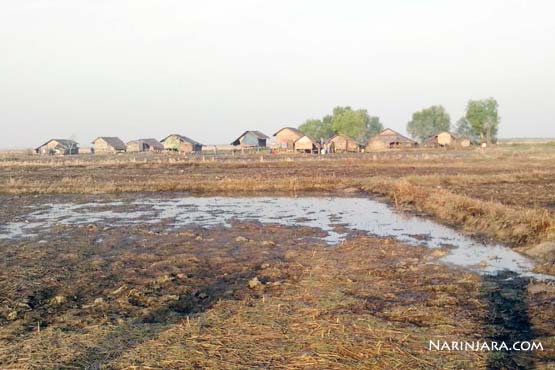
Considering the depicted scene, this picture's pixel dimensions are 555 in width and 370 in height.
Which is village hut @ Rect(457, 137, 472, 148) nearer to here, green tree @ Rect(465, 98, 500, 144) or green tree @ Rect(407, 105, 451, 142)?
green tree @ Rect(465, 98, 500, 144)

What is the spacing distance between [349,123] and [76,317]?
78406mm

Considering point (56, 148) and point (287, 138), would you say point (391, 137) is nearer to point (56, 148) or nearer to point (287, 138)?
point (287, 138)

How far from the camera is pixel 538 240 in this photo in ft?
32.0

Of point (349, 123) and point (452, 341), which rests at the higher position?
point (349, 123)

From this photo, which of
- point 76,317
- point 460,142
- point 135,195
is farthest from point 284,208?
point 460,142

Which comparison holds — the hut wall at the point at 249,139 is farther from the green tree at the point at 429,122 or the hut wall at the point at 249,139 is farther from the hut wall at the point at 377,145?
the green tree at the point at 429,122

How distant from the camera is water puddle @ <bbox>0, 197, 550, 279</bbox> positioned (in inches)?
376

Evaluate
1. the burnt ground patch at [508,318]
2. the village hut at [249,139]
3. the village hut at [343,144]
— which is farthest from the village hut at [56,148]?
the burnt ground patch at [508,318]

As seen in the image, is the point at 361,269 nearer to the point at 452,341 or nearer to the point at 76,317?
the point at 452,341

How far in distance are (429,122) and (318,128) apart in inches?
1026

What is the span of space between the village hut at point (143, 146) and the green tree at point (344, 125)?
33809mm

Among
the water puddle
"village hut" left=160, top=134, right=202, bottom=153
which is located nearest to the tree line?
"village hut" left=160, top=134, right=202, bottom=153

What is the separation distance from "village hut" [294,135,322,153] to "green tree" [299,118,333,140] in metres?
34.6

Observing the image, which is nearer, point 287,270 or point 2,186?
point 287,270
